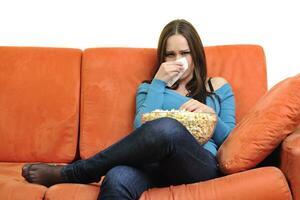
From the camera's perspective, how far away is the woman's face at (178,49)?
5.77 ft

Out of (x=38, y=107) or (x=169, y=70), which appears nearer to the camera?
(x=169, y=70)

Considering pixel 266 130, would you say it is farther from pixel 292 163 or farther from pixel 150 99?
pixel 150 99

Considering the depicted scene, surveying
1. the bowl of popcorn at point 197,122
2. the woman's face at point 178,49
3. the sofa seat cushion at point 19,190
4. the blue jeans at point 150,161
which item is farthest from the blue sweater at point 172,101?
the sofa seat cushion at point 19,190

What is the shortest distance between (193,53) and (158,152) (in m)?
0.62

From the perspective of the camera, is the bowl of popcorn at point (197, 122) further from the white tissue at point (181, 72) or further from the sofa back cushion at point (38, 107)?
the sofa back cushion at point (38, 107)

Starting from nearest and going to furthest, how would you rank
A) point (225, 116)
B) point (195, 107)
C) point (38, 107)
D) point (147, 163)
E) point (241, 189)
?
point (241, 189), point (147, 163), point (195, 107), point (225, 116), point (38, 107)

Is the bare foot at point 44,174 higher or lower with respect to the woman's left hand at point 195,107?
lower

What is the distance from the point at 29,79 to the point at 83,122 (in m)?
0.31

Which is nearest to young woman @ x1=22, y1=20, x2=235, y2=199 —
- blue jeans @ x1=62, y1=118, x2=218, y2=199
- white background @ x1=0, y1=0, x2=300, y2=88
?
blue jeans @ x1=62, y1=118, x2=218, y2=199

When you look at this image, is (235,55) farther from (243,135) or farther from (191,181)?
(191,181)

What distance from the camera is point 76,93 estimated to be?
185cm

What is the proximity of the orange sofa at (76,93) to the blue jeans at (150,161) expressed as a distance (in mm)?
462

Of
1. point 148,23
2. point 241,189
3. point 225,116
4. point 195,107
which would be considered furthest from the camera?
point 148,23

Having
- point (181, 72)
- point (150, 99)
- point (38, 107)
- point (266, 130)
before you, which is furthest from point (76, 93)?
point (266, 130)
